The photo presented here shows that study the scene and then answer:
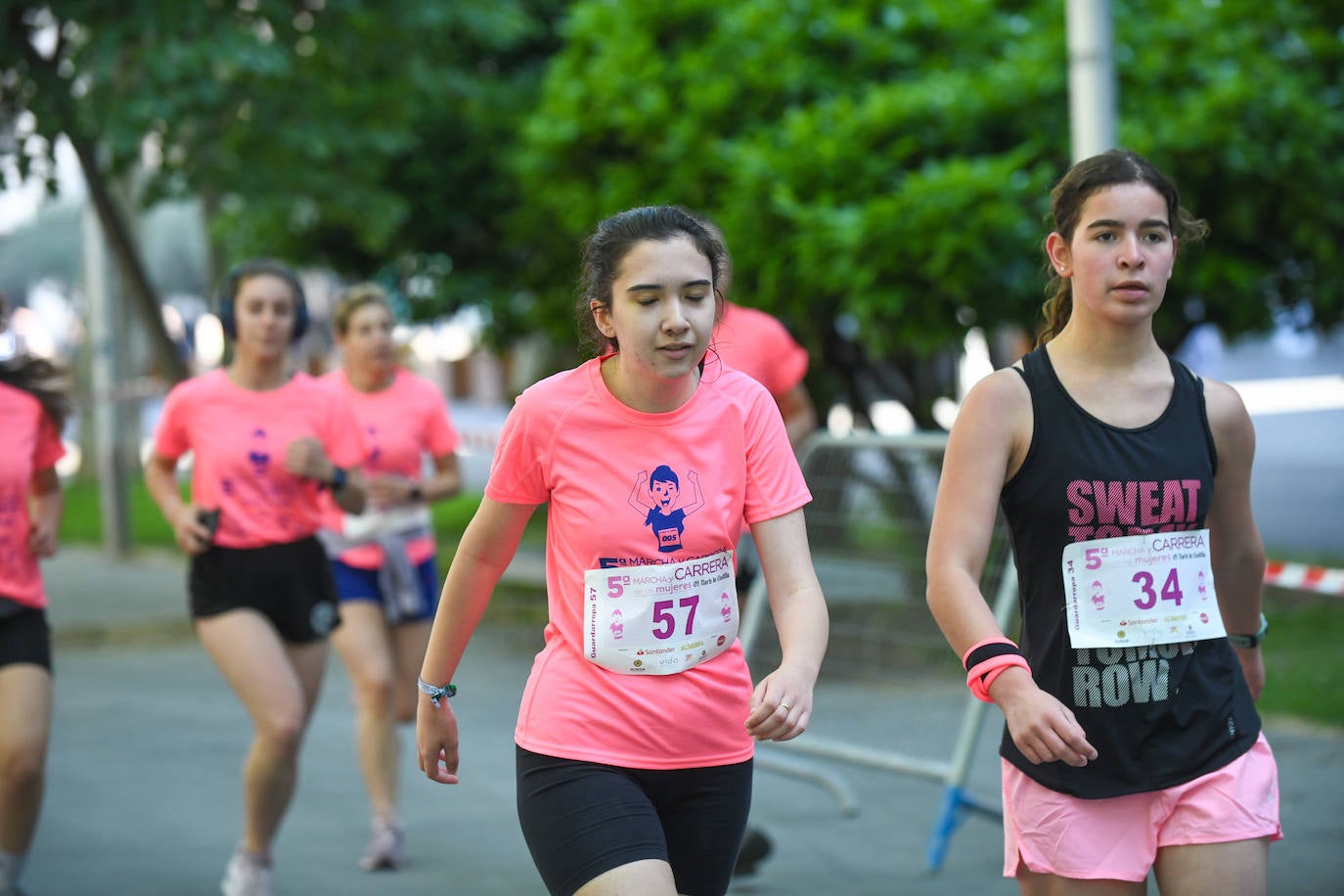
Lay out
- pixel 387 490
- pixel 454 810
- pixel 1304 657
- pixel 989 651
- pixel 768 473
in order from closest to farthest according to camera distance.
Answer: pixel 989 651 < pixel 768 473 < pixel 387 490 < pixel 454 810 < pixel 1304 657

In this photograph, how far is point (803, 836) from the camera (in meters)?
6.60

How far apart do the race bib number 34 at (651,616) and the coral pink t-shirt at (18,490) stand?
2623mm

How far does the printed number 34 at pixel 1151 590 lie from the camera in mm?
3354

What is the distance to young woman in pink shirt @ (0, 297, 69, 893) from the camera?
5.12 metres

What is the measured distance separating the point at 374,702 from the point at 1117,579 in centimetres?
368

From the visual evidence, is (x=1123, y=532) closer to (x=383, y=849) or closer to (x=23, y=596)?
Result: (x=23, y=596)

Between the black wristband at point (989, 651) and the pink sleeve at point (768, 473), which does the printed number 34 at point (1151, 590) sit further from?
the pink sleeve at point (768, 473)

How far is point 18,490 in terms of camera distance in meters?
5.33

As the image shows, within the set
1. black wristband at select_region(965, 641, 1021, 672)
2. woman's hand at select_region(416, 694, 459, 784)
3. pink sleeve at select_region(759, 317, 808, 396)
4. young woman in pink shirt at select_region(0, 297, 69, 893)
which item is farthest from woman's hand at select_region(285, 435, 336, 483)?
black wristband at select_region(965, 641, 1021, 672)

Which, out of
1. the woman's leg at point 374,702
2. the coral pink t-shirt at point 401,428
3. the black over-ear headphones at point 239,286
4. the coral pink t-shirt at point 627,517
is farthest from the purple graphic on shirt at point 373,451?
the coral pink t-shirt at point 627,517

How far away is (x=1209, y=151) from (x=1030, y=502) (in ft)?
20.5

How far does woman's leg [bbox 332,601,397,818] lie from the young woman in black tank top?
3.36 m

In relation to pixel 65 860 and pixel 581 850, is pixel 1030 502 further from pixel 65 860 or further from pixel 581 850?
pixel 65 860

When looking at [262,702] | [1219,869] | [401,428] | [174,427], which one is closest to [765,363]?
[401,428]
